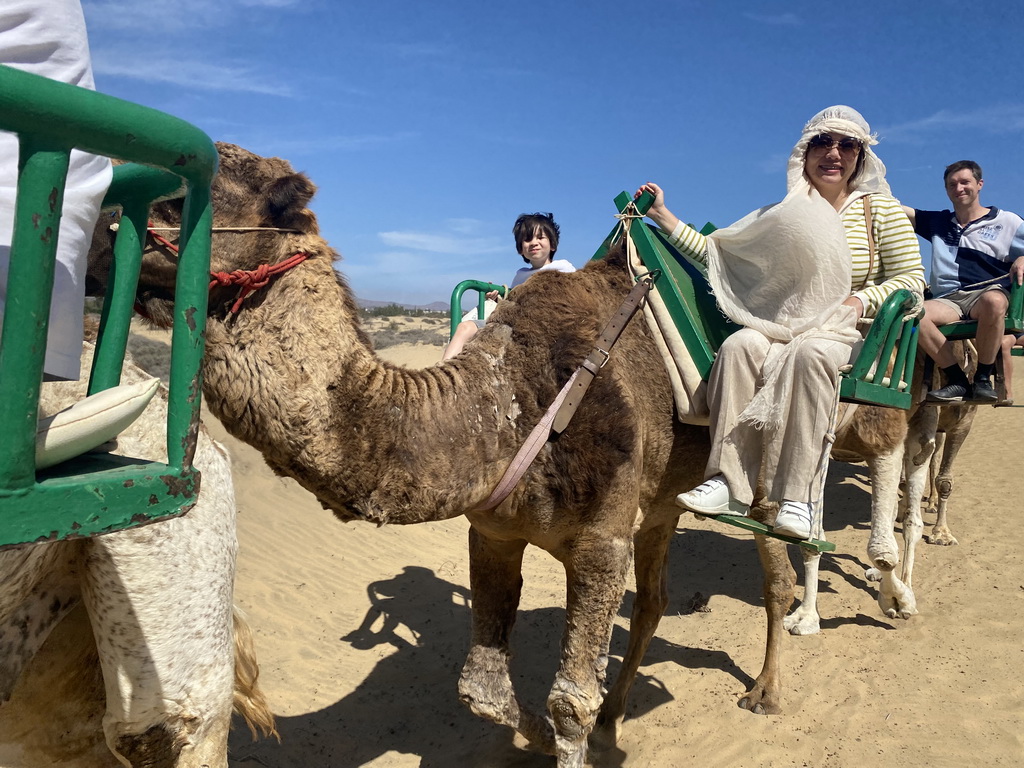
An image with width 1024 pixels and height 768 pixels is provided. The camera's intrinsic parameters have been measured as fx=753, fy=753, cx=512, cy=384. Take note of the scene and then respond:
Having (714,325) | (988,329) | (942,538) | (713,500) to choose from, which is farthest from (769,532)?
(942,538)

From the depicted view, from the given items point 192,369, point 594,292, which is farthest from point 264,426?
point 594,292

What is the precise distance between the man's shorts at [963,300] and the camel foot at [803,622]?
8.45ft

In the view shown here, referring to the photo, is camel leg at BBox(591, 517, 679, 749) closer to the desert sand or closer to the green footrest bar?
the desert sand

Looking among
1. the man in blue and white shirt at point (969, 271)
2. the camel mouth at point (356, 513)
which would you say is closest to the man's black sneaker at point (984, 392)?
the man in blue and white shirt at point (969, 271)

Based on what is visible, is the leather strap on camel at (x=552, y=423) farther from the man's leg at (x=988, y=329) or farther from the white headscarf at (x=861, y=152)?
the man's leg at (x=988, y=329)

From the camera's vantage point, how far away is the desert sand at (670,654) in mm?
4266

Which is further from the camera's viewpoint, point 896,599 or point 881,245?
point 896,599

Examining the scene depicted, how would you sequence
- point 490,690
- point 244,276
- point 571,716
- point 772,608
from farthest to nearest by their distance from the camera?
point 772,608
point 490,690
point 571,716
point 244,276

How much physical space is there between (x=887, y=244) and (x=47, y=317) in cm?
384

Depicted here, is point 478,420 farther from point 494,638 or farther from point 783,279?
point 783,279

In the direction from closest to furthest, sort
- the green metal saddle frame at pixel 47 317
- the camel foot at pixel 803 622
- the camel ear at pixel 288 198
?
the green metal saddle frame at pixel 47 317, the camel ear at pixel 288 198, the camel foot at pixel 803 622

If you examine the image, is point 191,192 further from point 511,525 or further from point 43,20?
point 511,525

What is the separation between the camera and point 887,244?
12.6ft

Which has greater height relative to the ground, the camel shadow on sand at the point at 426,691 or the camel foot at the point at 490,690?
the camel foot at the point at 490,690
